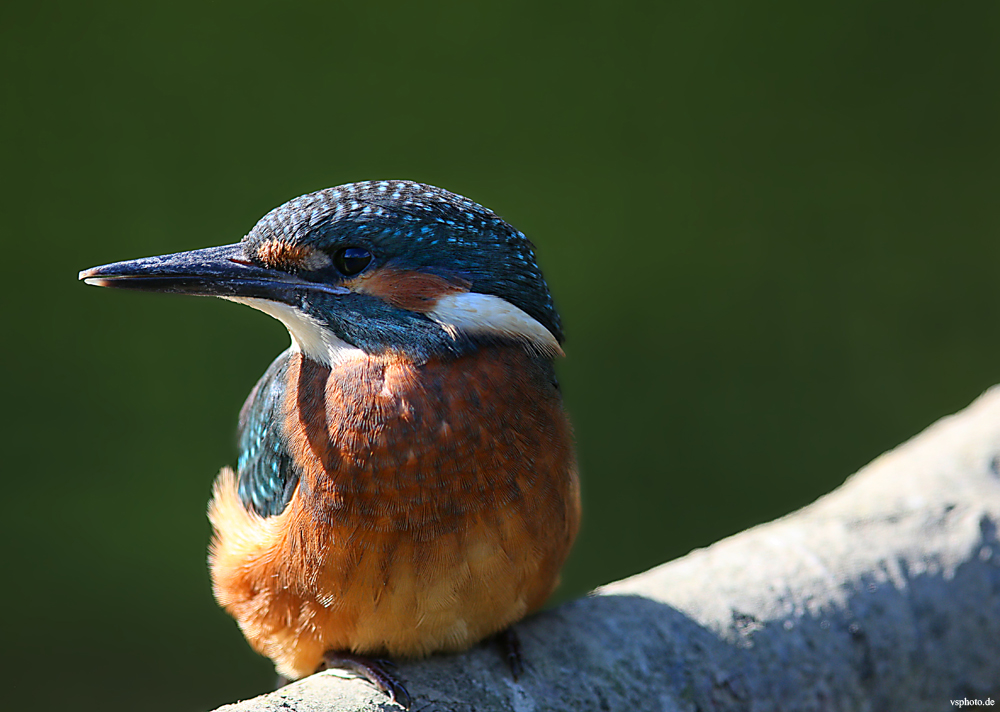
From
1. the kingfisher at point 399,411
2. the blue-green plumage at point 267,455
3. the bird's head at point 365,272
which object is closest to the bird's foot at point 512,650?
the kingfisher at point 399,411

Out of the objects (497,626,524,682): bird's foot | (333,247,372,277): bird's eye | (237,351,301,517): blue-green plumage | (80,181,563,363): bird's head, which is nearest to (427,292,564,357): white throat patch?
(80,181,563,363): bird's head

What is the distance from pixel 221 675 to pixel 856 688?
246cm

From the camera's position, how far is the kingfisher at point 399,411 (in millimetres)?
1323

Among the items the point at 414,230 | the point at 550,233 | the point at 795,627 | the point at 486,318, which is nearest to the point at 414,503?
the point at 486,318

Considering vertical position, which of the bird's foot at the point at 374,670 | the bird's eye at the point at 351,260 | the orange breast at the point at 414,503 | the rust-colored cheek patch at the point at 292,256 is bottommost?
the bird's foot at the point at 374,670

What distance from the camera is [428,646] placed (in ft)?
4.75

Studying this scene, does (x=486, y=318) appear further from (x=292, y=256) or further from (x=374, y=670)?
(x=374, y=670)

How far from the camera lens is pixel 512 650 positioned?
1.57 meters

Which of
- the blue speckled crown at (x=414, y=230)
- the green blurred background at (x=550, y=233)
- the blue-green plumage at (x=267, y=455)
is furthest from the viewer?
the green blurred background at (x=550, y=233)

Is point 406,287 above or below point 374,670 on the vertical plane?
above

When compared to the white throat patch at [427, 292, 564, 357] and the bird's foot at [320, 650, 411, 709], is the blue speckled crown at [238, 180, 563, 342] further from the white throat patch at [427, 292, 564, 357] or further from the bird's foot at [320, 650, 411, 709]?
the bird's foot at [320, 650, 411, 709]

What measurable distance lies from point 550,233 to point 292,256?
2094mm

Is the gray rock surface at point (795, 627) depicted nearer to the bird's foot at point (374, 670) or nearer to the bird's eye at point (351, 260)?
the bird's foot at point (374, 670)

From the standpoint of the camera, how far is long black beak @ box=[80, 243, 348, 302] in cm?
133
